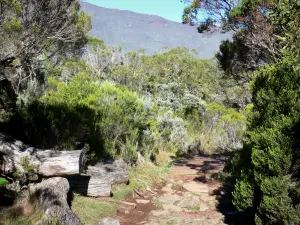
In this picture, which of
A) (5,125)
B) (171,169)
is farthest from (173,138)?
(5,125)

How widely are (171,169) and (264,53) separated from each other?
3.45m

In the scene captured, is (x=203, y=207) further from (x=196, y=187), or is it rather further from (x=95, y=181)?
(x=95, y=181)

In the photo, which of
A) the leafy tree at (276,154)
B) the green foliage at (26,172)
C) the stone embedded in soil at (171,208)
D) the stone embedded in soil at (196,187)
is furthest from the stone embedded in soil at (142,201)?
the leafy tree at (276,154)

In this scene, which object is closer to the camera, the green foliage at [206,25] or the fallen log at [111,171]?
the fallen log at [111,171]

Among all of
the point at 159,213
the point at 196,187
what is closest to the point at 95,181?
the point at 159,213

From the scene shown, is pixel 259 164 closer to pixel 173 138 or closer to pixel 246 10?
pixel 246 10

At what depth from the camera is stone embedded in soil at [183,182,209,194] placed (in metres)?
6.30

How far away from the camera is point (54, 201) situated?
4020 millimetres

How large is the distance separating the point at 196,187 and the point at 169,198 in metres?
0.88

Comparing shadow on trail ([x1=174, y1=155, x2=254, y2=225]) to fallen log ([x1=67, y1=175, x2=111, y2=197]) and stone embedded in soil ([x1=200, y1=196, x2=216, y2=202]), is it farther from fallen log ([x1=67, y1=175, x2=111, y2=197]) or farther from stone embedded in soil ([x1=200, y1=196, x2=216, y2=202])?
fallen log ([x1=67, y1=175, x2=111, y2=197])

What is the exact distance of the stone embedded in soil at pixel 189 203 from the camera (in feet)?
17.9

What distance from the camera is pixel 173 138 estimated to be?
10188 mm

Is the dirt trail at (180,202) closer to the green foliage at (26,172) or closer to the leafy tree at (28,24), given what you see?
the green foliage at (26,172)

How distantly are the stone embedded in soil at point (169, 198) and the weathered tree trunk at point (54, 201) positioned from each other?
1925 mm
